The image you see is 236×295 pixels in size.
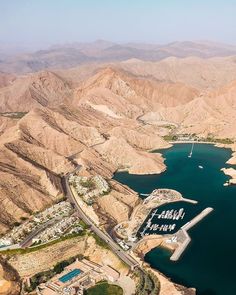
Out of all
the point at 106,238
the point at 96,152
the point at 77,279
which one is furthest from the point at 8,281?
the point at 96,152

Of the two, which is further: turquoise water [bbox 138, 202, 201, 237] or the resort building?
turquoise water [bbox 138, 202, 201, 237]

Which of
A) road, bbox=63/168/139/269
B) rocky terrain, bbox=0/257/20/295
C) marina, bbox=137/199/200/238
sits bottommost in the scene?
rocky terrain, bbox=0/257/20/295

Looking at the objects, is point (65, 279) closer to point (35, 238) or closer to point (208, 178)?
point (35, 238)

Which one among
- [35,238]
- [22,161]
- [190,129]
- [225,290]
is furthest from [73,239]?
[190,129]

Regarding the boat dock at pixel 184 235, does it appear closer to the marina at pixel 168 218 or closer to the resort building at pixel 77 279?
the marina at pixel 168 218

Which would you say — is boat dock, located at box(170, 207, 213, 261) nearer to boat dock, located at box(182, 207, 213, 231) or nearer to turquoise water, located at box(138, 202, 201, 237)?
boat dock, located at box(182, 207, 213, 231)

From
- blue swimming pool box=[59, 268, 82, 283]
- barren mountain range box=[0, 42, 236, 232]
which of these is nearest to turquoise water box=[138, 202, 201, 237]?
barren mountain range box=[0, 42, 236, 232]
